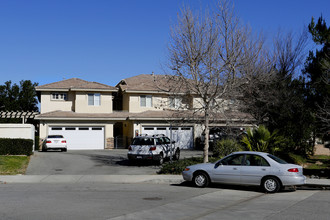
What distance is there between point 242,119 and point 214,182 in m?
10.6

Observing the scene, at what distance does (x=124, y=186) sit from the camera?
14.6 metres

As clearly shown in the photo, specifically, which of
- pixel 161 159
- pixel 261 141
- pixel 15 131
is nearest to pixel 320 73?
pixel 261 141

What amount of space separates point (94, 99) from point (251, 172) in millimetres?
24638

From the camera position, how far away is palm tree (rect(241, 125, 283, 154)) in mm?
20312

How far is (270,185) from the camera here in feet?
42.2

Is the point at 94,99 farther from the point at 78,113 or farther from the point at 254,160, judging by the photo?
the point at 254,160

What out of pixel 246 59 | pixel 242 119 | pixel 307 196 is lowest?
pixel 307 196

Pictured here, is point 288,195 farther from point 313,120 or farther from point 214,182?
point 313,120

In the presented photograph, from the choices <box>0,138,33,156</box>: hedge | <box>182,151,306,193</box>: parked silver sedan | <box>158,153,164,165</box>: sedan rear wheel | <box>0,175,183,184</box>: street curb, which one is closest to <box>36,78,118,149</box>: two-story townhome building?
<box>0,138,33,156</box>: hedge

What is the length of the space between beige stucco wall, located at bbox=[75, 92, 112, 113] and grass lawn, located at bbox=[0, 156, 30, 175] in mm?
12595

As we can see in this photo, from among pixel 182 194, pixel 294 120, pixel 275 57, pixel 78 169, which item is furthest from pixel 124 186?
pixel 275 57

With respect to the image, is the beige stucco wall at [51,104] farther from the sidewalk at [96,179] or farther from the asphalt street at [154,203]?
the asphalt street at [154,203]

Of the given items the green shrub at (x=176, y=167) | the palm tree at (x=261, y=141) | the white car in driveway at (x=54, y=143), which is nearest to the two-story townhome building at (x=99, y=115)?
the white car in driveway at (x=54, y=143)

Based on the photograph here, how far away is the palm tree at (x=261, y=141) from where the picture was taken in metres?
20.3
